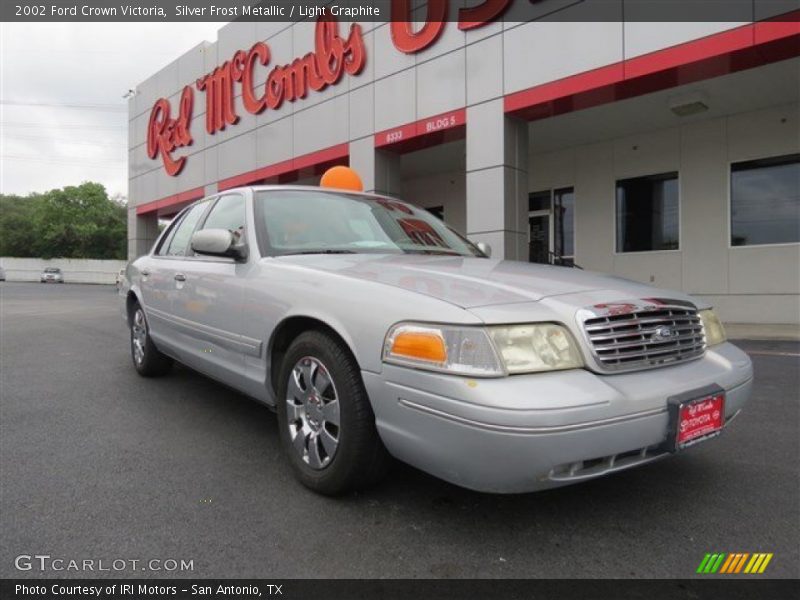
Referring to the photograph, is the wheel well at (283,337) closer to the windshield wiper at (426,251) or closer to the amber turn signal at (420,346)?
the amber turn signal at (420,346)

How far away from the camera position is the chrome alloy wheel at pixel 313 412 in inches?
97.6

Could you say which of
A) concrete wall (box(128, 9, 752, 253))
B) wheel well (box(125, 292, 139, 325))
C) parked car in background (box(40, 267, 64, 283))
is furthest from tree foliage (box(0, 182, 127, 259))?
wheel well (box(125, 292, 139, 325))

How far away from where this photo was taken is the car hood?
7.34 ft

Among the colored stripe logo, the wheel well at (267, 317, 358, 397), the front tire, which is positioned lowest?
the colored stripe logo

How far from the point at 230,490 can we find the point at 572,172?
12.0 m

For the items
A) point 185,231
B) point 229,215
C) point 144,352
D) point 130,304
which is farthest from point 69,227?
point 229,215

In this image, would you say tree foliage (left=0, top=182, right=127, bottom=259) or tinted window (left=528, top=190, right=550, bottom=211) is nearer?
tinted window (left=528, top=190, right=550, bottom=211)

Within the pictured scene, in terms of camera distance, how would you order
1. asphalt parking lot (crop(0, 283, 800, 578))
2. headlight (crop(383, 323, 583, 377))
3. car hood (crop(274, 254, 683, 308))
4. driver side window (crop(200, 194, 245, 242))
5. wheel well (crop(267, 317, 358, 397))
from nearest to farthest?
1. headlight (crop(383, 323, 583, 377))
2. asphalt parking lot (crop(0, 283, 800, 578))
3. car hood (crop(274, 254, 683, 308))
4. wheel well (crop(267, 317, 358, 397))
5. driver side window (crop(200, 194, 245, 242))

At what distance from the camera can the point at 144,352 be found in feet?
16.0

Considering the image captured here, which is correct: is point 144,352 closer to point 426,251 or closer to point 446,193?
point 426,251

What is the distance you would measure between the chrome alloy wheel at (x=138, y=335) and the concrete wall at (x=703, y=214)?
1015 cm

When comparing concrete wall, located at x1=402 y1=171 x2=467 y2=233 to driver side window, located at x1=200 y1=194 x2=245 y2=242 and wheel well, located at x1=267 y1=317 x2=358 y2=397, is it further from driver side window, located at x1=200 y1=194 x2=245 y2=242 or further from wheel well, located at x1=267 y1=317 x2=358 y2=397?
wheel well, located at x1=267 y1=317 x2=358 y2=397

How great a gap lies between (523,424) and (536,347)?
0.32 metres

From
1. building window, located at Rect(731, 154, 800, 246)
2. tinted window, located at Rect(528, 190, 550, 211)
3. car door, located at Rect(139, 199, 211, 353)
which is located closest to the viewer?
car door, located at Rect(139, 199, 211, 353)
